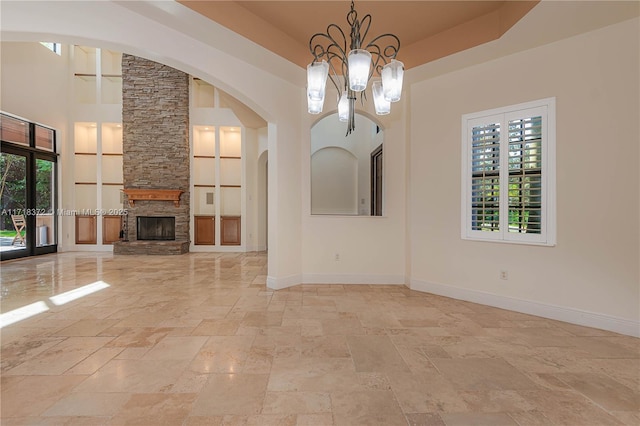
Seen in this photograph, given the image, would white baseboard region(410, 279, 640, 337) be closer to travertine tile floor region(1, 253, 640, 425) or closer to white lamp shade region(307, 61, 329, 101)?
travertine tile floor region(1, 253, 640, 425)

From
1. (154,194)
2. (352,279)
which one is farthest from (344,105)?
(154,194)

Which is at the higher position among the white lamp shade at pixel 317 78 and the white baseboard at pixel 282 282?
the white lamp shade at pixel 317 78

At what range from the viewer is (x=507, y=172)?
11.4 ft

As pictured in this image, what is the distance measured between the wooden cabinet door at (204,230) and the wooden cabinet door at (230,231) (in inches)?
8.8

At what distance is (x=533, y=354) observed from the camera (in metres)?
2.36

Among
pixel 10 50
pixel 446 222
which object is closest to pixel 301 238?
pixel 446 222

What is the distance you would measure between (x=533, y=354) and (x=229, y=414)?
2.33 m

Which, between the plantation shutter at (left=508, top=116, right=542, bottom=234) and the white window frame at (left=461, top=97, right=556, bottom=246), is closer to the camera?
the white window frame at (left=461, top=97, right=556, bottom=246)

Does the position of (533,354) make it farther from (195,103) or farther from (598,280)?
(195,103)

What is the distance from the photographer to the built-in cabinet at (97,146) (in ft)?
26.4

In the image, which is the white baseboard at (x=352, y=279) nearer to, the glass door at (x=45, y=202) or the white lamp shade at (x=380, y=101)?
the white lamp shade at (x=380, y=101)

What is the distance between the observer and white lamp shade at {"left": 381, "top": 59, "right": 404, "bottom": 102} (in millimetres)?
2139

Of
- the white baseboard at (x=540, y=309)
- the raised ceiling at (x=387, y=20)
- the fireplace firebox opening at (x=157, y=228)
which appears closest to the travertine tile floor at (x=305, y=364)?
the white baseboard at (x=540, y=309)

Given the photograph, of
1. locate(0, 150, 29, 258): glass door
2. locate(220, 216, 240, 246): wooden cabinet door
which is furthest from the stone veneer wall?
locate(0, 150, 29, 258): glass door
